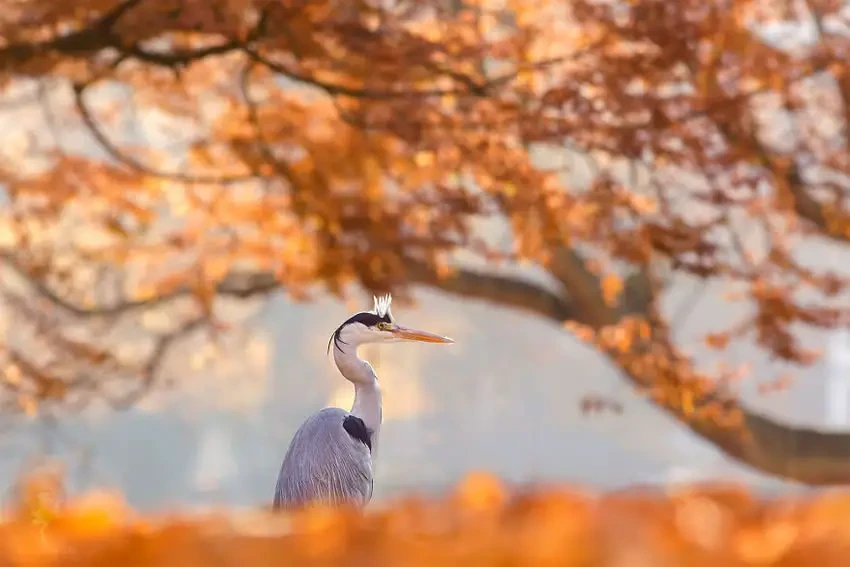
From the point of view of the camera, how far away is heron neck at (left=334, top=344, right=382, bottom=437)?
3.62m

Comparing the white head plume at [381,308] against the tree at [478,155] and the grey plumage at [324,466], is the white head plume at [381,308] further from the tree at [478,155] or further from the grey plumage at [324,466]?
the tree at [478,155]

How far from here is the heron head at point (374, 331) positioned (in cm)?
371

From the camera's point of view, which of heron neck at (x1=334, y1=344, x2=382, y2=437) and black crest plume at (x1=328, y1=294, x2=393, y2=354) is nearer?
heron neck at (x1=334, y1=344, x2=382, y2=437)

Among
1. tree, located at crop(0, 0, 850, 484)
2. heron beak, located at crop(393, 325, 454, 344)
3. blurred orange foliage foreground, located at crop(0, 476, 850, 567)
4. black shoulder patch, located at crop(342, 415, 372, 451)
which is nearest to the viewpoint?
blurred orange foliage foreground, located at crop(0, 476, 850, 567)

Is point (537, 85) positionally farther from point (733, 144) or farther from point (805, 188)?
point (805, 188)

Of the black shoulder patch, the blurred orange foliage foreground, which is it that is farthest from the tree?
the blurred orange foliage foreground

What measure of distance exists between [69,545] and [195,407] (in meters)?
22.1

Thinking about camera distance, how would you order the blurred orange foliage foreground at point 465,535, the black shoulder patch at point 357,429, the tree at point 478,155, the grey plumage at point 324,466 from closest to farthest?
the blurred orange foliage foreground at point 465,535, the grey plumage at point 324,466, the black shoulder patch at point 357,429, the tree at point 478,155

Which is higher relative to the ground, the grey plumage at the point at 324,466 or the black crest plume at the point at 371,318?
the black crest plume at the point at 371,318

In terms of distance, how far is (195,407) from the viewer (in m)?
21.9

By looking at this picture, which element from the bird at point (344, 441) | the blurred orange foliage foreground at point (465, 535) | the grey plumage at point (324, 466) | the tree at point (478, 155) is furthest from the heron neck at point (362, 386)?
the blurred orange foliage foreground at point (465, 535)

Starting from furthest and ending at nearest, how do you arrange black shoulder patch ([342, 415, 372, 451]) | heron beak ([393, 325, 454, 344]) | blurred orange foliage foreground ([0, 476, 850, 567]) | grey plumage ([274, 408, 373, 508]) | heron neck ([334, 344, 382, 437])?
heron beak ([393, 325, 454, 344]), heron neck ([334, 344, 382, 437]), black shoulder patch ([342, 415, 372, 451]), grey plumage ([274, 408, 373, 508]), blurred orange foliage foreground ([0, 476, 850, 567])

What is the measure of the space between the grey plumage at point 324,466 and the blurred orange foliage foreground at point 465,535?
3020 mm

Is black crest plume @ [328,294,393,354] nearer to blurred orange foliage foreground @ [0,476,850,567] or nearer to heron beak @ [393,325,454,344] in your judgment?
heron beak @ [393,325,454,344]
